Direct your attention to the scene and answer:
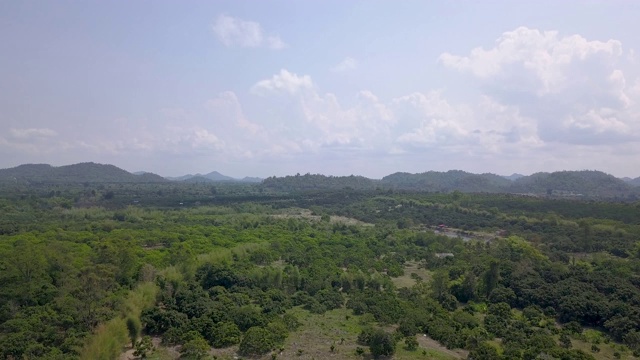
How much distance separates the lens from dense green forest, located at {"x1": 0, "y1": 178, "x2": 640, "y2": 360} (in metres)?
26.4

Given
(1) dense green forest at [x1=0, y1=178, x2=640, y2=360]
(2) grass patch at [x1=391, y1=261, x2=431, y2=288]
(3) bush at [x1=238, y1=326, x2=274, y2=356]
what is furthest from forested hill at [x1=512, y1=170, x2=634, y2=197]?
(3) bush at [x1=238, y1=326, x2=274, y2=356]

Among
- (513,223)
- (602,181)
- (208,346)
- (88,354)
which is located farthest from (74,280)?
(602,181)

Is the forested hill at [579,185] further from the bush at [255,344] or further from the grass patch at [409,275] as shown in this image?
the bush at [255,344]

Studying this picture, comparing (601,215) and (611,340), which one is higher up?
(601,215)

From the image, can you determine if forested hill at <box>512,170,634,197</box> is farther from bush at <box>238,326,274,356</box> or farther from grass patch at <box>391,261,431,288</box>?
bush at <box>238,326,274,356</box>

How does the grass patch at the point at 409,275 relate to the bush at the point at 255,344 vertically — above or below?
below

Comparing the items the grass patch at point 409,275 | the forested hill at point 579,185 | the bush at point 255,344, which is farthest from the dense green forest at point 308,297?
the forested hill at point 579,185

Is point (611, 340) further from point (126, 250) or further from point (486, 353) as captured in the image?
point (126, 250)

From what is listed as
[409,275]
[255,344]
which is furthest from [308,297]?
[409,275]

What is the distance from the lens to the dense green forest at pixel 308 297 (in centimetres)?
2641

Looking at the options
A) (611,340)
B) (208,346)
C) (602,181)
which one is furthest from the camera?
(602,181)

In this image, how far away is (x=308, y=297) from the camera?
36188mm

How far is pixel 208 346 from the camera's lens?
26.8m

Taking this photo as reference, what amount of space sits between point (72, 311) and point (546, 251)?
52.2 m
